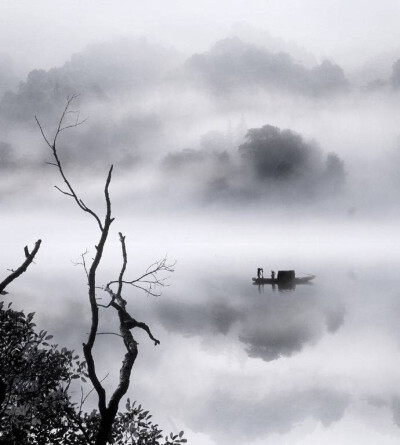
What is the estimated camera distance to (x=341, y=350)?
46031 mm

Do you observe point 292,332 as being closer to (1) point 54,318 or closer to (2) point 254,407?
(2) point 254,407

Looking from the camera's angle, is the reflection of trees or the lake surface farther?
the reflection of trees

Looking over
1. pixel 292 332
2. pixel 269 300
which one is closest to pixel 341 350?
pixel 292 332

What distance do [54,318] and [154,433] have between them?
55.0 metres

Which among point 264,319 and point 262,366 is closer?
point 262,366

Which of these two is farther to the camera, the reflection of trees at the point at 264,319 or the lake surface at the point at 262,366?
the reflection of trees at the point at 264,319

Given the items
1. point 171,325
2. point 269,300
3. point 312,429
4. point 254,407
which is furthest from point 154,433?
point 269,300

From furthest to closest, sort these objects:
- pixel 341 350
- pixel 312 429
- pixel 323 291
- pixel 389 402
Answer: pixel 323 291 < pixel 341 350 < pixel 389 402 < pixel 312 429

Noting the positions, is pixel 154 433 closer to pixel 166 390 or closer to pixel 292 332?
pixel 166 390

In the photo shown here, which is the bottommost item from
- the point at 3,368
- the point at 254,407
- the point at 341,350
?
the point at 3,368

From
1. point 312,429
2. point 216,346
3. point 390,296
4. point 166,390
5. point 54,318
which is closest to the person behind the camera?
point 312,429

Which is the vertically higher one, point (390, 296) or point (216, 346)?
point (390, 296)

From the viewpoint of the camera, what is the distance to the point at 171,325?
60.7 m

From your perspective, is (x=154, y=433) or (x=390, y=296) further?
(x=390, y=296)
